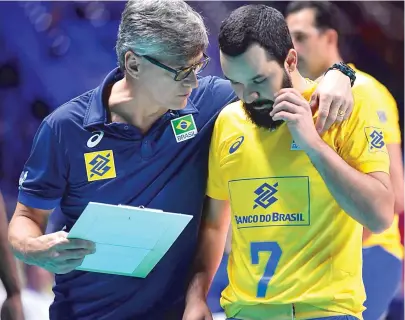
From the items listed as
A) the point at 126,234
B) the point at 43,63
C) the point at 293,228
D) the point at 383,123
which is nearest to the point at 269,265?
the point at 293,228

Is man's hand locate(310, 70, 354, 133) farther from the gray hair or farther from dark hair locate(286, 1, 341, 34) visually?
dark hair locate(286, 1, 341, 34)

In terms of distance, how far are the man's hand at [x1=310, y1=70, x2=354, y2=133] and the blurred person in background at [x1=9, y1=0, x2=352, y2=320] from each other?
0.45m

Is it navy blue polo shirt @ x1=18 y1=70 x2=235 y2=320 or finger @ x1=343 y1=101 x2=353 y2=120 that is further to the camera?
navy blue polo shirt @ x1=18 y1=70 x2=235 y2=320

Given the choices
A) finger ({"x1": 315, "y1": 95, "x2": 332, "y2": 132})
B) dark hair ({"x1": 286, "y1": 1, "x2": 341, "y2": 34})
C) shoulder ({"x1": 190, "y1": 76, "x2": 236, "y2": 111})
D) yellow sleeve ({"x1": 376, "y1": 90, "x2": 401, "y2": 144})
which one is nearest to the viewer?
finger ({"x1": 315, "y1": 95, "x2": 332, "y2": 132})

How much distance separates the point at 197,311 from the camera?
2.30m

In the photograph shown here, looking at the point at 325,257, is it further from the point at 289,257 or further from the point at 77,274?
the point at 77,274

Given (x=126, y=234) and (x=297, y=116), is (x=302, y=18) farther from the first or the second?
(x=126, y=234)

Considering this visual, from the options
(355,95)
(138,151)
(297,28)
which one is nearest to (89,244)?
(138,151)

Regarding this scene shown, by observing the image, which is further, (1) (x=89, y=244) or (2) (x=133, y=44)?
(2) (x=133, y=44)

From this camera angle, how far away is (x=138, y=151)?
2498 millimetres

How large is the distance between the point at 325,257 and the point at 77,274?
0.89 m

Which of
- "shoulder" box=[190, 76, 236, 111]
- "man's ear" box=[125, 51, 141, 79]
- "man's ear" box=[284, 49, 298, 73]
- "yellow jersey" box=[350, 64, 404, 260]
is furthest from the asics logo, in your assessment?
"yellow jersey" box=[350, 64, 404, 260]

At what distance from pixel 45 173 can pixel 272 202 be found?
0.79 meters

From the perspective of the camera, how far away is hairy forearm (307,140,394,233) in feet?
6.51
